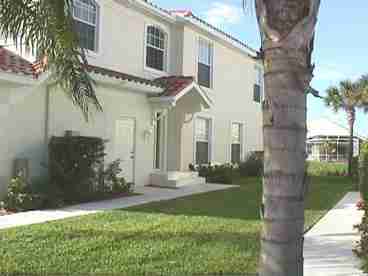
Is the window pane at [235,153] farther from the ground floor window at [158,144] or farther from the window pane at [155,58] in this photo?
the window pane at [155,58]

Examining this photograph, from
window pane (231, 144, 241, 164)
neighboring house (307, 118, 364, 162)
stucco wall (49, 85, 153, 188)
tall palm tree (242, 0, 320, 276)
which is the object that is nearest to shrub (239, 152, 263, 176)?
window pane (231, 144, 241, 164)

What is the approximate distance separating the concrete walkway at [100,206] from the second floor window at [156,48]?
16.2 ft

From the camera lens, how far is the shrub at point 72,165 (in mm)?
14617

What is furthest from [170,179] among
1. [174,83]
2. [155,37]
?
[155,37]

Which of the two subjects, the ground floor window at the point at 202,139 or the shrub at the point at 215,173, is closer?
the shrub at the point at 215,173

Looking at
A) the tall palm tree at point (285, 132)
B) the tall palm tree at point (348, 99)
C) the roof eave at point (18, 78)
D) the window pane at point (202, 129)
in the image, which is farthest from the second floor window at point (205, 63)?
the tall palm tree at point (285, 132)

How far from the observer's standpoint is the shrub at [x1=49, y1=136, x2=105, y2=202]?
48.0 ft

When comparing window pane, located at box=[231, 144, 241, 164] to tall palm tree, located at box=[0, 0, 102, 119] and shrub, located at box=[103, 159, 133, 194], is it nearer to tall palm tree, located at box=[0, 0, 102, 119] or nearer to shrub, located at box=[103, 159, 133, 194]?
→ shrub, located at box=[103, 159, 133, 194]

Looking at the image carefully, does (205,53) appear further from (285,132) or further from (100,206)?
(285,132)

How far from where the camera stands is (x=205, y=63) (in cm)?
2489

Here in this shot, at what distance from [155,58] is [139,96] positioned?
2.80m

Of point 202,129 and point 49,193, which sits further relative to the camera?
point 202,129

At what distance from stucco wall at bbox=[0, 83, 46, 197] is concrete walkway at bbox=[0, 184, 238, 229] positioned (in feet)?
5.87

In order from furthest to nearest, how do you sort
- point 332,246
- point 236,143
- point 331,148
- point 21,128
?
1. point 331,148
2. point 236,143
3. point 21,128
4. point 332,246
